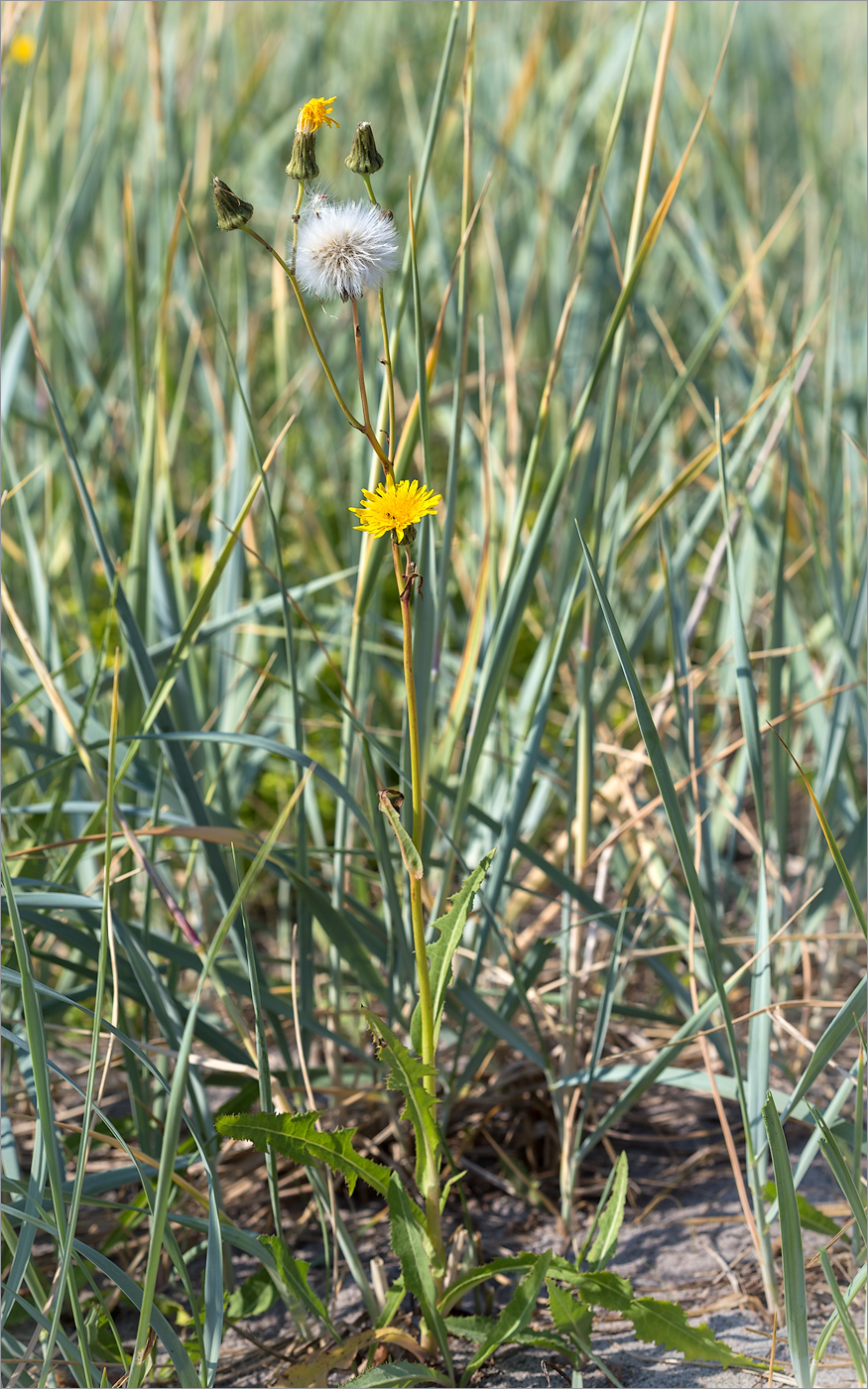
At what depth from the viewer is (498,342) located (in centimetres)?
167

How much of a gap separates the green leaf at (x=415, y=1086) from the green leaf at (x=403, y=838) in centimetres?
9

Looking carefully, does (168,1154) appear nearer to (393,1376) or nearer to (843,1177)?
(393,1376)

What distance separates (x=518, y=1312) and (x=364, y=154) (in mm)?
604

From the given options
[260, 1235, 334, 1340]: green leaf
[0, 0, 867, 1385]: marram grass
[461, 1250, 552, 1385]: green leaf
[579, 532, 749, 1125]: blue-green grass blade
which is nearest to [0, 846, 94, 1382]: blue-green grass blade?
[0, 0, 867, 1385]: marram grass

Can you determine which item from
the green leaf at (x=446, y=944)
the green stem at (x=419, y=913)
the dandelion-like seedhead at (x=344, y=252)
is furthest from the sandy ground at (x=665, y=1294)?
the dandelion-like seedhead at (x=344, y=252)

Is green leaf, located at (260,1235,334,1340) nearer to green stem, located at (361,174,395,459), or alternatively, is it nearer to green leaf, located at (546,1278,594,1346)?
green leaf, located at (546,1278,594,1346)

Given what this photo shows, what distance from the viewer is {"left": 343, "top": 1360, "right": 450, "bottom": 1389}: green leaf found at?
1.84ft

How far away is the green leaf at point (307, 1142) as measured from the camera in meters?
0.57

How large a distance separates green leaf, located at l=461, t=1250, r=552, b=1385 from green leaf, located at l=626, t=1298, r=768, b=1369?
0.06 metres

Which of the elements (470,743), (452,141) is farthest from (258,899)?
(452,141)

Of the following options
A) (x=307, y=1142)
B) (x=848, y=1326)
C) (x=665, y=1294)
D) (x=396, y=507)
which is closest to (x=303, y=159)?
(x=396, y=507)

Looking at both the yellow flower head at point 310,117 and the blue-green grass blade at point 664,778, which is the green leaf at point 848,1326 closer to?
the blue-green grass blade at point 664,778

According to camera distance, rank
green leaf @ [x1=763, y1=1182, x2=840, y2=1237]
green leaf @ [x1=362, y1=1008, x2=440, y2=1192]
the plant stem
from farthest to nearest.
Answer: green leaf @ [x1=763, y1=1182, x2=840, y2=1237] < green leaf @ [x1=362, y1=1008, x2=440, y2=1192] < the plant stem

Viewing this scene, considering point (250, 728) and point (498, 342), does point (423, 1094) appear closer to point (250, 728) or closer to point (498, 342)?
point (250, 728)
